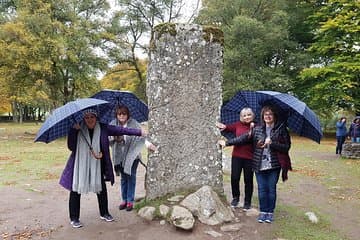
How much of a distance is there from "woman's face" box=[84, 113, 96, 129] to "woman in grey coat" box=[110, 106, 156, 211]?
800mm

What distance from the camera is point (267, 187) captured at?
5.90 m

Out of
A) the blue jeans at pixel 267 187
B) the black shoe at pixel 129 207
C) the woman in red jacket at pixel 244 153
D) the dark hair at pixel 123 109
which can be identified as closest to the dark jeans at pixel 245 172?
the woman in red jacket at pixel 244 153

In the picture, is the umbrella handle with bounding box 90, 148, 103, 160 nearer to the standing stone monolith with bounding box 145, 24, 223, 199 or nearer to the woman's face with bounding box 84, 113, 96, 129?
the woman's face with bounding box 84, 113, 96, 129

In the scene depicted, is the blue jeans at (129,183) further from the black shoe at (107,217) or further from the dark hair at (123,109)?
the dark hair at (123,109)

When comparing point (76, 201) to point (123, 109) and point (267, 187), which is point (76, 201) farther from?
point (267, 187)

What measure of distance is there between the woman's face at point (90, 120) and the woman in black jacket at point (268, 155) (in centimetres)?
240

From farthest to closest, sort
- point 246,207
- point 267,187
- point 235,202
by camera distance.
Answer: point 235,202
point 246,207
point 267,187

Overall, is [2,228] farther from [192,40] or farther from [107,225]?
[192,40]

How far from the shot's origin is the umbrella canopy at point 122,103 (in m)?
6.58

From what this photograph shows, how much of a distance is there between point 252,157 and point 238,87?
18942 mm

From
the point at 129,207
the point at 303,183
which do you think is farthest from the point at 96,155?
the point at 303,183

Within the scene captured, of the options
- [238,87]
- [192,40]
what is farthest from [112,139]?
[238,87]

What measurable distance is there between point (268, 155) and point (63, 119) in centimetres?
302

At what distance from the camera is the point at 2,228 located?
5.73 meters
